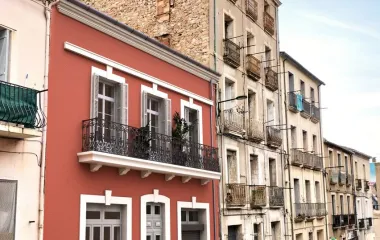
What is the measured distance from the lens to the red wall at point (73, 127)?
11.0 meters

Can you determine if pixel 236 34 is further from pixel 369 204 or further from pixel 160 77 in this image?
pixel 369 204

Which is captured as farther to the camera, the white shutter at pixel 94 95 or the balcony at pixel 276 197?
the balcony at pixel 276 197

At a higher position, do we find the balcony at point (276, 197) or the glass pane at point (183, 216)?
the balcony at point (276, 197)

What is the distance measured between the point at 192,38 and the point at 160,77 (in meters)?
4.55

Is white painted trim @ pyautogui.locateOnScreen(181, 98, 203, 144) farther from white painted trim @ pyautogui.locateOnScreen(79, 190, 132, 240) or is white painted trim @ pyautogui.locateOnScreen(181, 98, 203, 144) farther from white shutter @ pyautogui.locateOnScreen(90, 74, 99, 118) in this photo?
white shutter @ pyautogui.locateOnScreen(90, 74, 99, 118)

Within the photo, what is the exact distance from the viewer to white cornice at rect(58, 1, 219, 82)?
468 inches

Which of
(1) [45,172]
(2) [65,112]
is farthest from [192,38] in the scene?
(1) [45,172]

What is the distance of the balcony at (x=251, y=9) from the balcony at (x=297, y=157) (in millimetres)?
7240

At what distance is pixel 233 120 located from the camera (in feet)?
63.4

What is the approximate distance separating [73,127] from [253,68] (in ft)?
38.1

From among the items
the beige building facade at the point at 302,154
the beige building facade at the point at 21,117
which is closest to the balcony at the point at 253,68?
the beige building facade at the point at 302,154

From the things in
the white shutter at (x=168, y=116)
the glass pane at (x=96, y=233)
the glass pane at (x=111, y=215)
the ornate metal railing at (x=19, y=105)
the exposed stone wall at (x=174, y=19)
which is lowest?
the glass pane at (x=96, y=233)

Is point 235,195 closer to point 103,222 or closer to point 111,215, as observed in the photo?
point 111,215

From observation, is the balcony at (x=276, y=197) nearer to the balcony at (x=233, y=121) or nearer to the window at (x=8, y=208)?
the balcony at (x=233, y=121)
